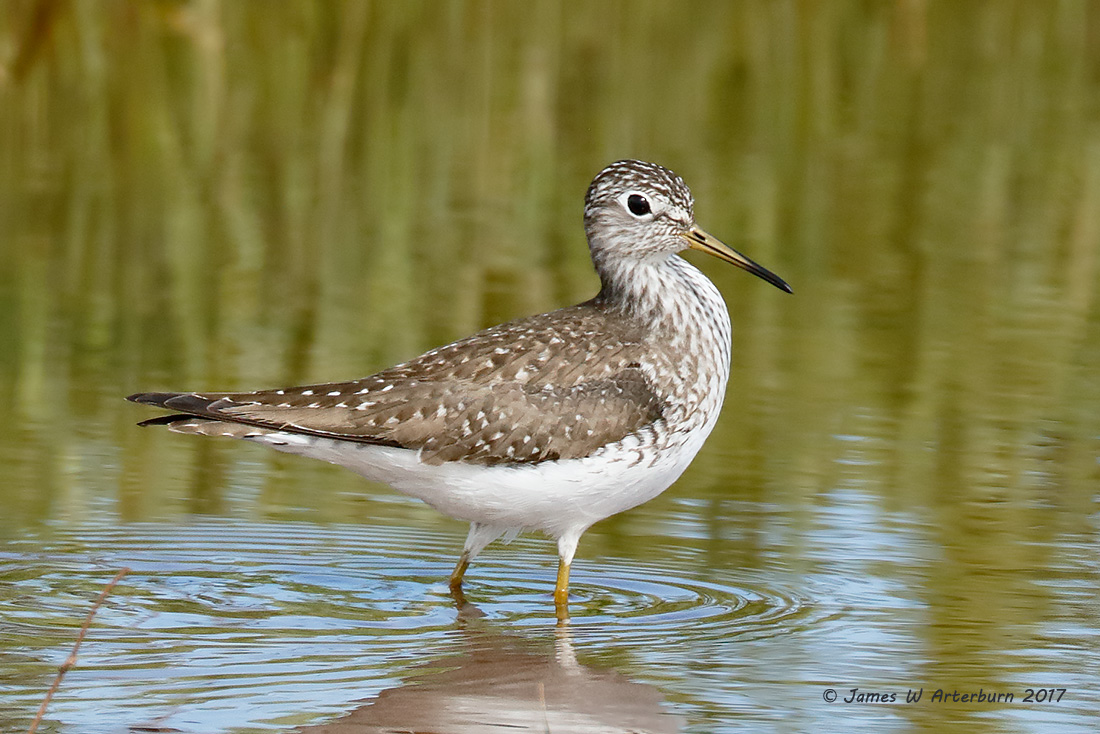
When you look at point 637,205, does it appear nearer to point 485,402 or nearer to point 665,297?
point 665,297

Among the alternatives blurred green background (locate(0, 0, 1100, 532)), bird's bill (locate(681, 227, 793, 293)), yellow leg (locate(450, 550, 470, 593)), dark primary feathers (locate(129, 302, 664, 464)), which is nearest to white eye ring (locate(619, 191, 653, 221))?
bird's bill (locate(681, 227, 793, 293))

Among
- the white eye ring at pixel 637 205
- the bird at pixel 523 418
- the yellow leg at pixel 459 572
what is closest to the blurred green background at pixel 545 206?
the bird at pixel 523 418

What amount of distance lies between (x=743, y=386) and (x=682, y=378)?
3.58 meters

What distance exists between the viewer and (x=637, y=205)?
10.1 meters

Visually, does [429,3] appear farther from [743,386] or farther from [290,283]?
[743,386]

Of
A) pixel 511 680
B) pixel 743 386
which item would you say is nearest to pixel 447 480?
pixel 511 680

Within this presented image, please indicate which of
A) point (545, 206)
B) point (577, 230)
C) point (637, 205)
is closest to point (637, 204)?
point (637, 205)

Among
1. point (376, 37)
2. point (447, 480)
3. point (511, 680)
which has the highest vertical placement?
point (376, 37)

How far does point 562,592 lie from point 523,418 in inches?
31.5

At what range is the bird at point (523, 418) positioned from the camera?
9.18 meters

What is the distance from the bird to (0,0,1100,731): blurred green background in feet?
2.80

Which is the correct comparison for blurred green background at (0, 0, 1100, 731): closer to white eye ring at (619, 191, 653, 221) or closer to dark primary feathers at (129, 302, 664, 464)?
dark primary feathers at (129, 302, 664, 464)

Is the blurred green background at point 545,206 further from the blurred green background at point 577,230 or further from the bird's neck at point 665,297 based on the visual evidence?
the bird's neck at point 665,297

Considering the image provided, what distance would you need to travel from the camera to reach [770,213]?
58.0 ft
